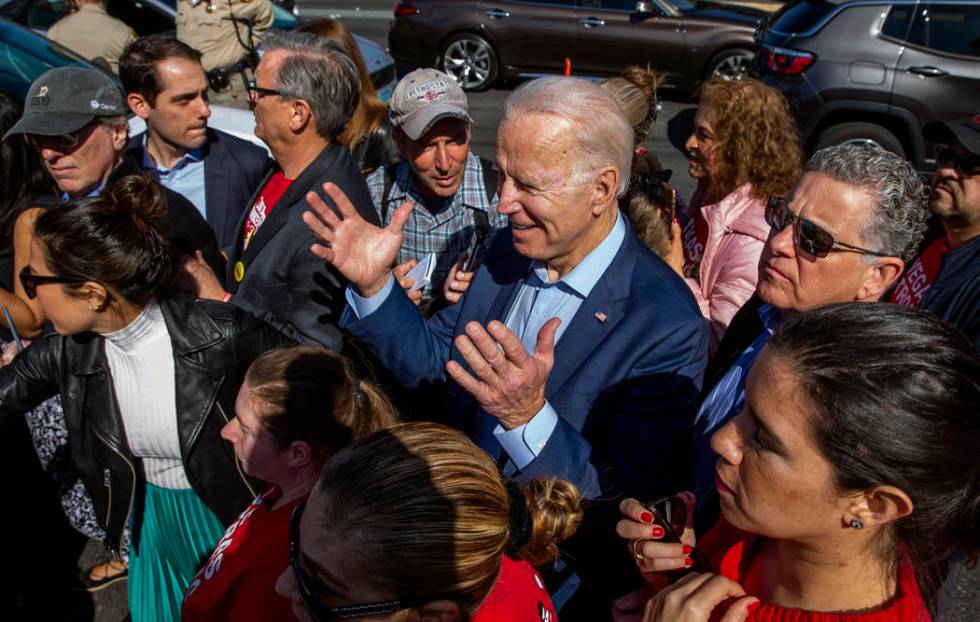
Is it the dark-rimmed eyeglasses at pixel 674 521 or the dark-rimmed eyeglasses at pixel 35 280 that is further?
the dark-rimmed eyeglasses at pixel 35 280

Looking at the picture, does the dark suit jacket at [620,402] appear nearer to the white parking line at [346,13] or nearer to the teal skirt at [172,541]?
the teal skirt at [172,541]

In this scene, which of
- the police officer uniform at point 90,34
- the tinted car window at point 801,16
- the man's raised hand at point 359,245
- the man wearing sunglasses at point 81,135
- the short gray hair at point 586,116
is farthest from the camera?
the tinted car window at point 801,16

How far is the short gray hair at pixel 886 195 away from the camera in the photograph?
2.02 meters

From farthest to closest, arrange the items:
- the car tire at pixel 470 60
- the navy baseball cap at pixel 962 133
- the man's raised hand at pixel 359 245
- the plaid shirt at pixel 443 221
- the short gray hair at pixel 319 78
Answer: the car tire at pixel 470 60, the plaid shirt at pixel 443 221, the short gray hair at pixel 319 78, the navy baseball cap at pixel 962 133, the man's raised hand at pixel 359 245

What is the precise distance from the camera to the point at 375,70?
6301mm

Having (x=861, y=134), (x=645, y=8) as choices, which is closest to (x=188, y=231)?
(x=861, y=134)

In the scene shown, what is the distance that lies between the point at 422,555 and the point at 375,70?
555cm

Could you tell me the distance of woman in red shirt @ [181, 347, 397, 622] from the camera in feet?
5.82

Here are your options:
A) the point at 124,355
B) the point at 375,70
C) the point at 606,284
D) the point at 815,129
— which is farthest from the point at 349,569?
the point at 815,129

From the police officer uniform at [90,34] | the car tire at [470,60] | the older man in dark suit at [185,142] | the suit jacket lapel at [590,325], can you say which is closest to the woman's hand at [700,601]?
the suit jacket lapel at [590,325]

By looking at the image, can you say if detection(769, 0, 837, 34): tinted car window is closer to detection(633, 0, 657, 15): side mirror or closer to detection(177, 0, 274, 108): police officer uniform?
detection(633, 0, 657, 15): side mirror

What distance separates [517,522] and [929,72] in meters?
7.13

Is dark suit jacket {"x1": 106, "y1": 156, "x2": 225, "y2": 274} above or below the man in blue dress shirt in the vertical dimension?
below

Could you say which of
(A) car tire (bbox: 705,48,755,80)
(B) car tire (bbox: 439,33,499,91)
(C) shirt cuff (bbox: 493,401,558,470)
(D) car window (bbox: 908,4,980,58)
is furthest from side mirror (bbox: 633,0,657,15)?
(C) shirt cuff (bbox: 493,401,558,470)
